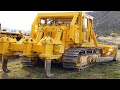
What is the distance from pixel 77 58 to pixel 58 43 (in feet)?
3.58

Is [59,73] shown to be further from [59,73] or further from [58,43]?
[58,43]

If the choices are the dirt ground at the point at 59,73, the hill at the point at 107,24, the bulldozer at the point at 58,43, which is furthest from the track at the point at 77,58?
the hill at the point at 107,24

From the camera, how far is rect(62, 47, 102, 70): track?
31.9 feet

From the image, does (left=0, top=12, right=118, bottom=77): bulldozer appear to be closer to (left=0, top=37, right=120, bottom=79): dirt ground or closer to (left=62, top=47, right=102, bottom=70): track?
(left=62, top=47, right=102, bottom=70): track

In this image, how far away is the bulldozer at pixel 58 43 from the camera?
895 centimetres

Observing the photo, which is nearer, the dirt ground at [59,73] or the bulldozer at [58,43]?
the bulldozer at [58,43]

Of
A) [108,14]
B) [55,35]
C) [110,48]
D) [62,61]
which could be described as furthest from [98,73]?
[108,14]

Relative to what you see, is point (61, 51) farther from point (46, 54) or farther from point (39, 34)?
point (39, 34)

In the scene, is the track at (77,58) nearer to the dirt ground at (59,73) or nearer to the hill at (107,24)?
the dirt ground at (59,73)

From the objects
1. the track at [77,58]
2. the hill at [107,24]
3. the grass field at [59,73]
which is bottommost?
the grass field at [59,73]

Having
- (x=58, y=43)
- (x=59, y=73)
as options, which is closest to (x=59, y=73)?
(x=59, y=73)

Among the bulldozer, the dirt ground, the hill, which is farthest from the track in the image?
the hill

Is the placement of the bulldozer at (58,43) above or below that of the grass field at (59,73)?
above

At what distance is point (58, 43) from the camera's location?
9.05 m
